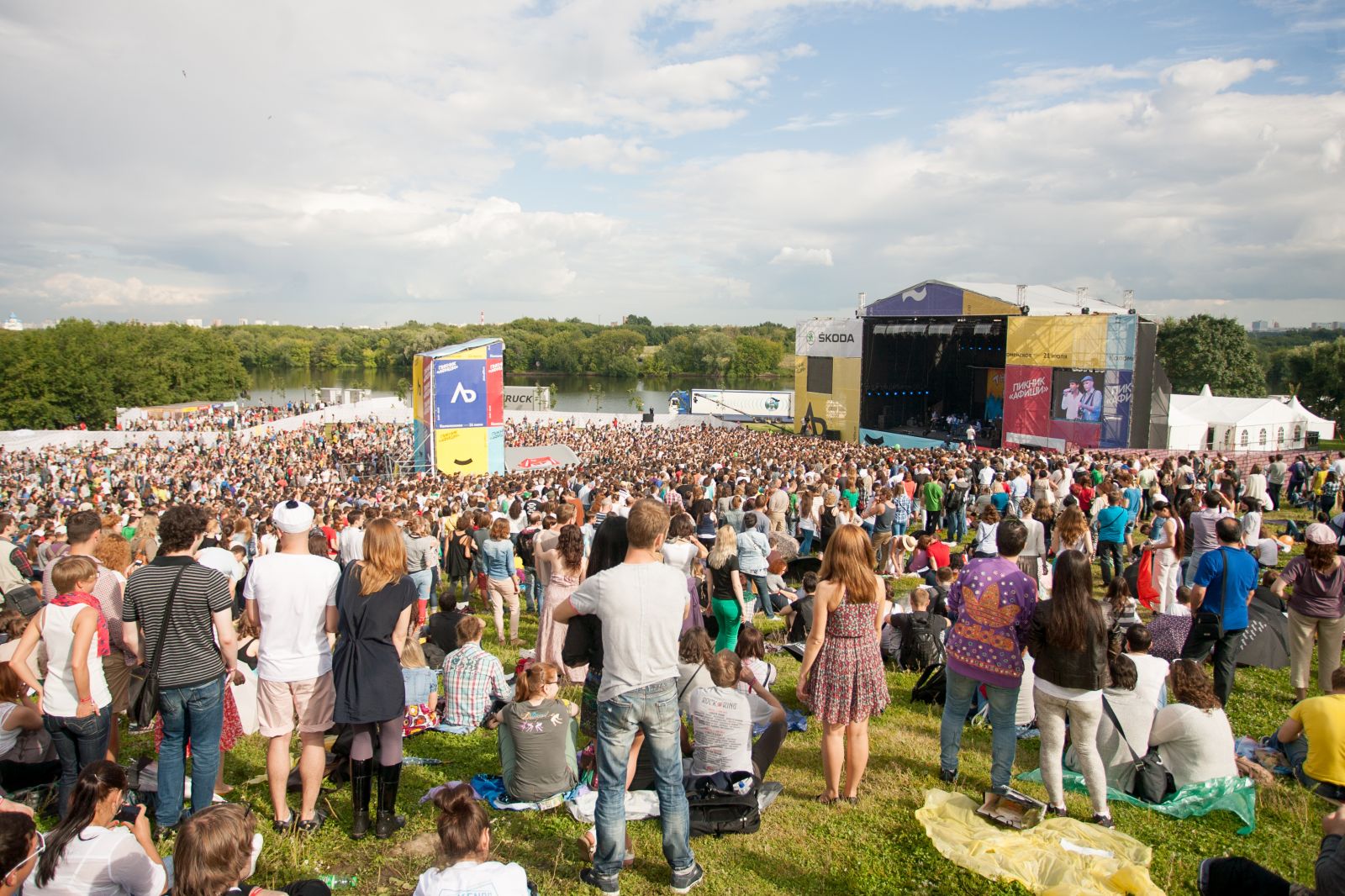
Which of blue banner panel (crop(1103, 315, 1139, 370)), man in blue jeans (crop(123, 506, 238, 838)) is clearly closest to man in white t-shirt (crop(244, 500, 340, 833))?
man in blue jeans (crop(123, 506, 238, 838))

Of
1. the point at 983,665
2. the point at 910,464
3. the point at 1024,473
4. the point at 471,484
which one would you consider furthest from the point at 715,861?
the point at 471,484

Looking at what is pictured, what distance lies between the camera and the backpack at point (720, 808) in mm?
3539

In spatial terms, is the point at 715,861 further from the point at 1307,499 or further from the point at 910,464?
the point at 1307,499

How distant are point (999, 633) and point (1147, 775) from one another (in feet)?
3.74

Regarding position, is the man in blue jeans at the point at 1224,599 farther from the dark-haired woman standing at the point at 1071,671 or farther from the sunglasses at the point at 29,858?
the sunglasses at the point at 29,858

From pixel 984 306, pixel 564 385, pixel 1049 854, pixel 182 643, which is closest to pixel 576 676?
pixel 182 643

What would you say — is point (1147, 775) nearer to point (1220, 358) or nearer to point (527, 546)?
point (527, 546)

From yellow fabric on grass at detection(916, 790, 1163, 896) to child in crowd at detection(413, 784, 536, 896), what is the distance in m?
1.88

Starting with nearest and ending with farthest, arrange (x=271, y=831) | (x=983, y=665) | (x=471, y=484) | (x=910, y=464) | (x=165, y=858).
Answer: (x=165, y=858), (x=271, y=831), (x=983, y=665), (x=910, y=464), (x=471, y=484)

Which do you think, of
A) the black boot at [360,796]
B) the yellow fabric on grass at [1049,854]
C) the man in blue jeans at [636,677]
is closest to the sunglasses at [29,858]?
the black boot at [360,796]

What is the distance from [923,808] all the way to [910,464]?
1168 centimetres

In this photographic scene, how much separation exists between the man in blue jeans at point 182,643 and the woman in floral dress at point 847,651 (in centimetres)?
266

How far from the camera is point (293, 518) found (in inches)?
133

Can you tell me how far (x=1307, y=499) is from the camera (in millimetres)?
13734
